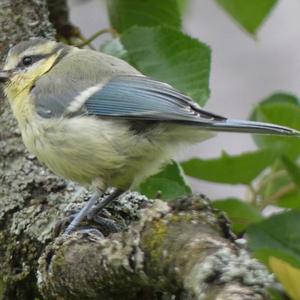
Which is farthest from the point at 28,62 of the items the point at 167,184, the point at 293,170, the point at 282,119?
the point at 293,170

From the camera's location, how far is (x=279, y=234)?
1.61 meters

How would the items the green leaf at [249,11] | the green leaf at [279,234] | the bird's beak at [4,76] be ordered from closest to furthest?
1. the green leaf at [279,234]
2. the green leaf at [249,11]
3. the bird's beak at [4,76]

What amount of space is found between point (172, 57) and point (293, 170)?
1.38ft

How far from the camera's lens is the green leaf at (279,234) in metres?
1.57

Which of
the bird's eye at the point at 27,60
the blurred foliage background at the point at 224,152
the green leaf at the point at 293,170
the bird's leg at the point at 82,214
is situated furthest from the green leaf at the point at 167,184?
the bird's eye at the point at 27,60

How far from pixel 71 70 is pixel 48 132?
21 centimetres

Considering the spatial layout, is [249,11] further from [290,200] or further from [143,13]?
[290,200]

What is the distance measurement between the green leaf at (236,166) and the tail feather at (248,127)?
0.04 metres

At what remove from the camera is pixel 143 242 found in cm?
132

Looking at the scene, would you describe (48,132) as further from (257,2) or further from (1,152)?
(257,2)

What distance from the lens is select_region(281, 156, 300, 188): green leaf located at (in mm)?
1663

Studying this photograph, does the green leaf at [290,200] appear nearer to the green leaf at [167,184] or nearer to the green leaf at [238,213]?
the green leaf at [238,213]

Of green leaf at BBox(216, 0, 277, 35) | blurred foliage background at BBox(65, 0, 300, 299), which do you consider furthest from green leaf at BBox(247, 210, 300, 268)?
green leaf at BBox(216, 0, 277, 35)

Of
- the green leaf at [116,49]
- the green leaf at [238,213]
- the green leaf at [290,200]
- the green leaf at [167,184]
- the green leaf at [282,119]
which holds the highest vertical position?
the green leaf at [282,119]
